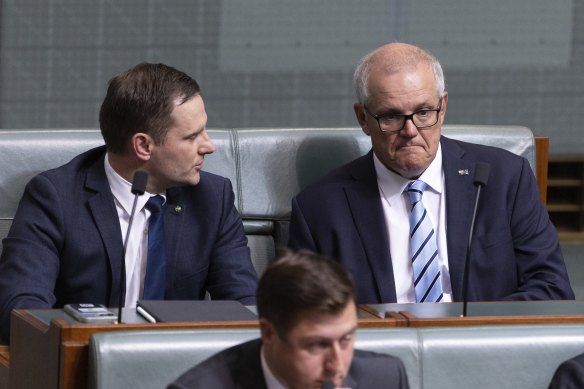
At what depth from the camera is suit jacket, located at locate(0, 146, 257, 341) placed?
2811mm

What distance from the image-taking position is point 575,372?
2.10 metres

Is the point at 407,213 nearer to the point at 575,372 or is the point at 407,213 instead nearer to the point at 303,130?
the point at 303,130

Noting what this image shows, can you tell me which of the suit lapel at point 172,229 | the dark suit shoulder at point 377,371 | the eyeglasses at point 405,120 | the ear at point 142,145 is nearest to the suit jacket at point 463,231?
the eyeglasses at point 405,120

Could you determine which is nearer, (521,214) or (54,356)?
(54,356)

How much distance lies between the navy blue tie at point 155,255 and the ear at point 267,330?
4.30 ft

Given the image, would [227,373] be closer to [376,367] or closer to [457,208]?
[376,367]

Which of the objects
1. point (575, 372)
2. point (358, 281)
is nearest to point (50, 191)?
point (358, 281)

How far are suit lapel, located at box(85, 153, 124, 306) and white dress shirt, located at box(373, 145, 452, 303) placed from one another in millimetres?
671

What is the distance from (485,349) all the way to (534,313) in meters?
0.23

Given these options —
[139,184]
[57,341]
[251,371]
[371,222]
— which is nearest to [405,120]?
[371,222]

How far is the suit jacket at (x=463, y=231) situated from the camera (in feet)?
10.0

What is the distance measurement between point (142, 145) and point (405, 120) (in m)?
0.64

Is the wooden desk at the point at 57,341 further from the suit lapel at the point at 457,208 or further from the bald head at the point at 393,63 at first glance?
the bald head at the point at 393,63

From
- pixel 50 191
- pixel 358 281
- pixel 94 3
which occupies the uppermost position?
pixel 94 3
